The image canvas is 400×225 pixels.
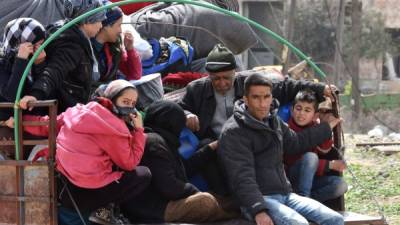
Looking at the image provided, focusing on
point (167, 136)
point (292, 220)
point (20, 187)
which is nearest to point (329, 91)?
point (292, 220)

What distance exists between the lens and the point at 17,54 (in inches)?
188

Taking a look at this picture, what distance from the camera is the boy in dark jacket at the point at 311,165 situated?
5.30 m

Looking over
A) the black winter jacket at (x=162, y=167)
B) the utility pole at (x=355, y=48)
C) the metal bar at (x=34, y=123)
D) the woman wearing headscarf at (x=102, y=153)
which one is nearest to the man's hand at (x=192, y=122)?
the black winter jacket at (x=162, y=167)

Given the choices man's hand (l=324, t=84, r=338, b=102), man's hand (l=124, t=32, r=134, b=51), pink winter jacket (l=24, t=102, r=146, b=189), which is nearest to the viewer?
pink winter jacket (l=24, t=102, r=146, b=189)

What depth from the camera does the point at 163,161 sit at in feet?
15.7

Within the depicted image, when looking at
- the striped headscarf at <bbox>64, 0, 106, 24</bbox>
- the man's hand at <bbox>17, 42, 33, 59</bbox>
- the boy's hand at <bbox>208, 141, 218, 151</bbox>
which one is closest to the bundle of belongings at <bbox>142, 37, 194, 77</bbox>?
the striped headscarf at <bbox>64, 0, 106, 24</bbox>

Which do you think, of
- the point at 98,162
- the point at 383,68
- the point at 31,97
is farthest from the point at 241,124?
the point at 383,68

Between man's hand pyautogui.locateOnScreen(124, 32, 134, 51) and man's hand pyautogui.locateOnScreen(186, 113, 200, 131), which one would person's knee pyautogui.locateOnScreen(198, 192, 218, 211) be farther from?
man's hand pyautogui.locateOnScreen(124, 32, 134, 51)

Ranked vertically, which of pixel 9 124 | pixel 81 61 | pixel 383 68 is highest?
pixel 81 61

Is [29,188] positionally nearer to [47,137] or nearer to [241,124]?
[47,137]

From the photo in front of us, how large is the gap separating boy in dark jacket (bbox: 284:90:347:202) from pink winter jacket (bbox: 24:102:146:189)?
1.30 meters

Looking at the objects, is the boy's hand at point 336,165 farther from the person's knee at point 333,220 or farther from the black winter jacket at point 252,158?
the person's knee at point 333,220

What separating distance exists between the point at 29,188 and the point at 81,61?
931 millimetres

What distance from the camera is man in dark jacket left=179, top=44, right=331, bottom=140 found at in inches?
215
